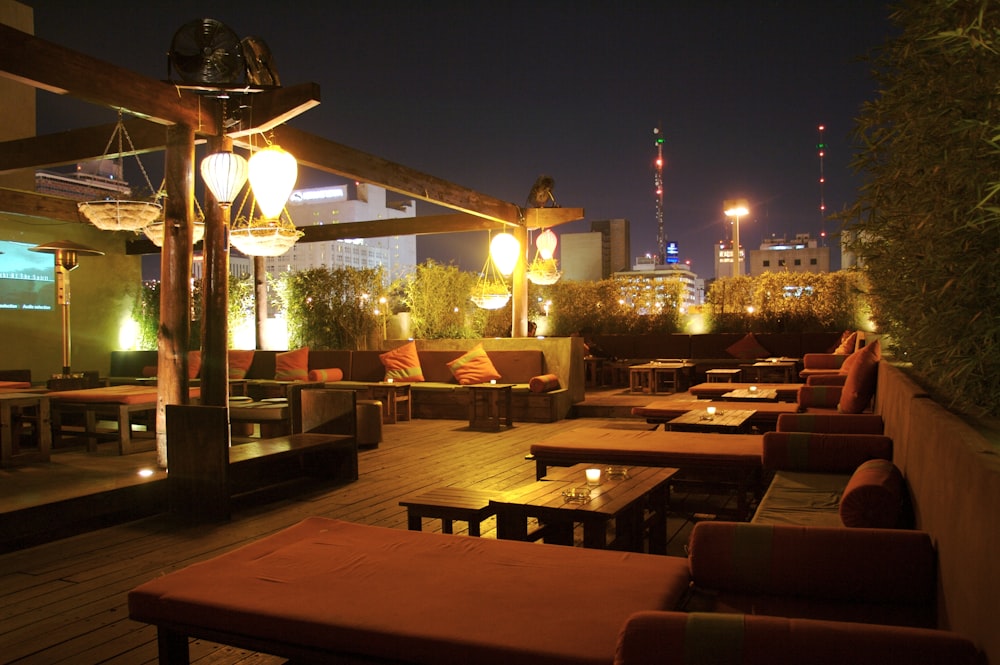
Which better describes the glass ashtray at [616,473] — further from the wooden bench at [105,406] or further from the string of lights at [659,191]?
the string of lights at [659,191]

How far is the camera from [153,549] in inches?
152

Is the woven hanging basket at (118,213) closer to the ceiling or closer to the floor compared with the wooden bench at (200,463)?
closer to the ceiling

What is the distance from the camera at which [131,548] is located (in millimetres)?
3908

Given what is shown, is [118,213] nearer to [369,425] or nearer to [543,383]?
[369,425]

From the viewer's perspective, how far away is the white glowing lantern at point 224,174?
541 centimetres

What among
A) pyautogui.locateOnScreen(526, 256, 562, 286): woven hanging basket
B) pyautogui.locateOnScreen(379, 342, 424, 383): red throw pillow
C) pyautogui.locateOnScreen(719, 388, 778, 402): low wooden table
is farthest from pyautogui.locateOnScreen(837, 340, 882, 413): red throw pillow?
pyautogui.locateOnScreen(526, 256, 562, 286): woven hanging basket

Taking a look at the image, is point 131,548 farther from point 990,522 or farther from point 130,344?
point 130,344

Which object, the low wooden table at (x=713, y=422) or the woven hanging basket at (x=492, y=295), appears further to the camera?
the woven hanging basket at (x=492, y=295)

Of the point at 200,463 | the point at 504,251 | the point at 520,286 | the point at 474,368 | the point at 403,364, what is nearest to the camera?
the point at 200,463

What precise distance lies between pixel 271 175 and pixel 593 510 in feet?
13.5

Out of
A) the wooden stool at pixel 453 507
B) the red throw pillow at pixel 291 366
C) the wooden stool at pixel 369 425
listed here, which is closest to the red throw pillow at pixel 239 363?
the red throw pillow at pixel 291 366

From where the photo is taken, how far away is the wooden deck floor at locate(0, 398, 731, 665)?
265 centimetres

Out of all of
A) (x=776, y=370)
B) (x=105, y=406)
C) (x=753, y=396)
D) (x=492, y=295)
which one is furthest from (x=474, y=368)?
(x=776, y=370)

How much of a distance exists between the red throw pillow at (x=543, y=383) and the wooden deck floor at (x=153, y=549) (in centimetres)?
206
